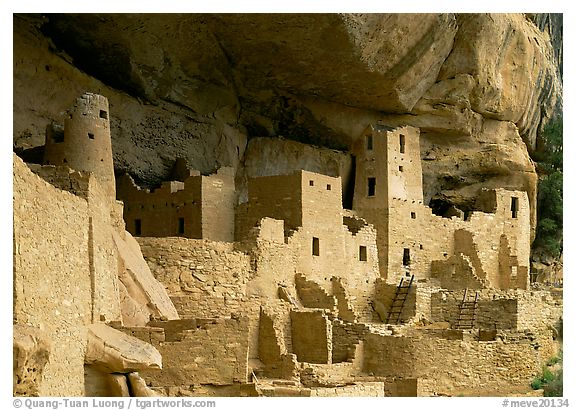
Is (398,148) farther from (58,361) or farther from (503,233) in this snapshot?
(58,361)

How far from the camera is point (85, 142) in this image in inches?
939

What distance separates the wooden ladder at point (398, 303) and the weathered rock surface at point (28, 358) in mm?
16093

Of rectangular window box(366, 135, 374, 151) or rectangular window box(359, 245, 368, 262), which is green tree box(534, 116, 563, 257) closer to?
rectangular window box(366, 135, 374, 151)

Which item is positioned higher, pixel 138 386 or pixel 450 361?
pixel 138 386

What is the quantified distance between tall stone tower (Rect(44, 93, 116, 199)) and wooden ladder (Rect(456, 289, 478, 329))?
1043 centimetres

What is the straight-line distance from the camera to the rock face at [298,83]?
27.9 meters

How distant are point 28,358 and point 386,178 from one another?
835 inches

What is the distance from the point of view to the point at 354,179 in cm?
3419

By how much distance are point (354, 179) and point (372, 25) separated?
24.2 feet

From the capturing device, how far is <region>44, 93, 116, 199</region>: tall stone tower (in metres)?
23.6

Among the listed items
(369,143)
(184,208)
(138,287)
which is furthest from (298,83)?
(138,287)

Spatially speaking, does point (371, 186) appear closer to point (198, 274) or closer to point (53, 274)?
point (198, 274)

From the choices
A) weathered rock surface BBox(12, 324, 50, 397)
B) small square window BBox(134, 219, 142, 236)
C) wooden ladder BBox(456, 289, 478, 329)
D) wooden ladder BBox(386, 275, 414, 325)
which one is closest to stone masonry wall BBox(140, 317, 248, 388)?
weathered rock surface BBox(12, 324, 50, 397)
